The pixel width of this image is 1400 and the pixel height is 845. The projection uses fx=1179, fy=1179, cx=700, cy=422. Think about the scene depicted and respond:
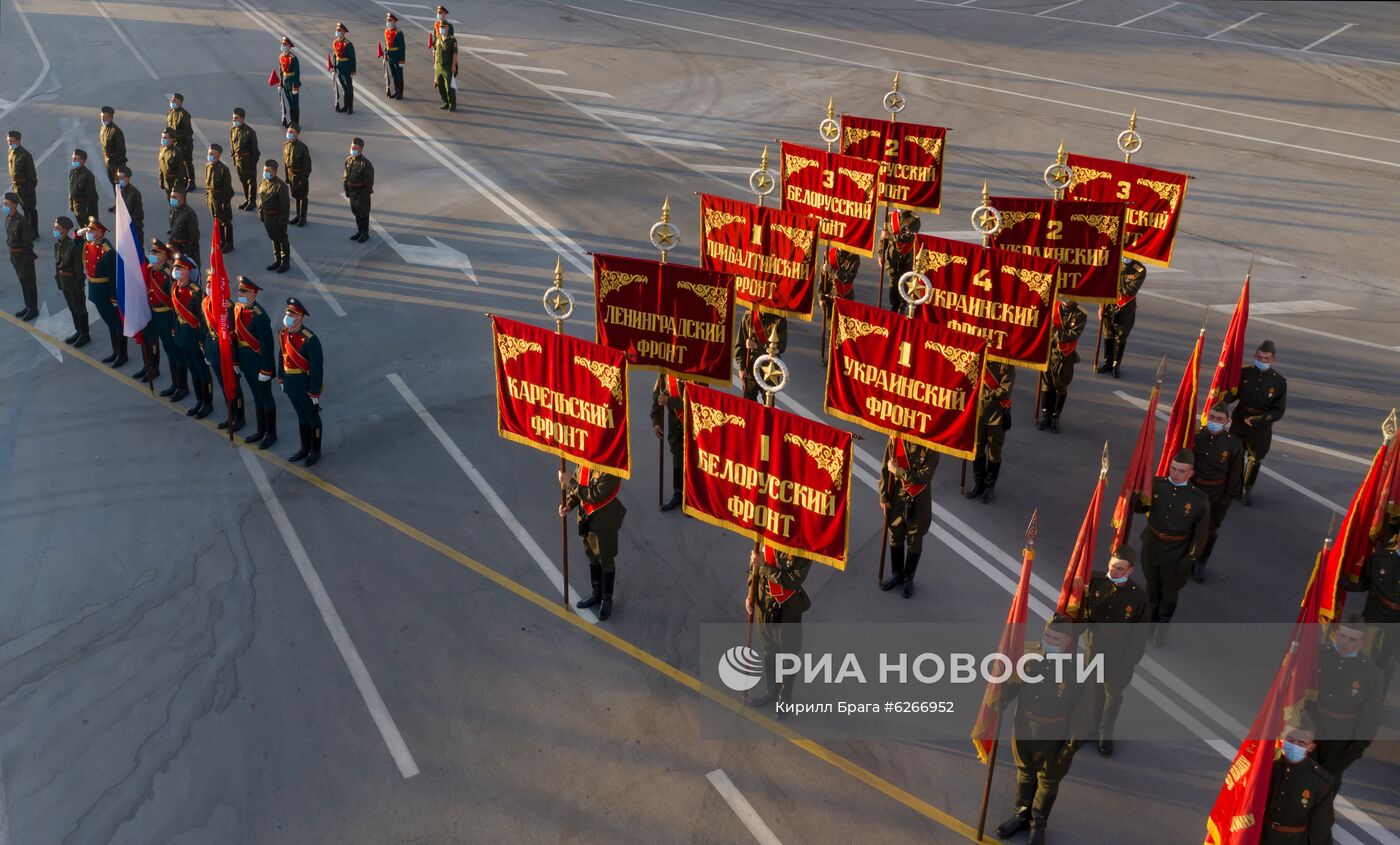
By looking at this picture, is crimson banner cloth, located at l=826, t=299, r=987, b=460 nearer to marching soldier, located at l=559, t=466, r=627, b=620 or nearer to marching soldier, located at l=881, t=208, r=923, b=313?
marching soldier, located at l=559, t=466, r=627, b=620

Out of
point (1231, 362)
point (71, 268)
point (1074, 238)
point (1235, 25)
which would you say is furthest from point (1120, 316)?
point (1235, 25)

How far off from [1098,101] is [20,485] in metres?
24.6

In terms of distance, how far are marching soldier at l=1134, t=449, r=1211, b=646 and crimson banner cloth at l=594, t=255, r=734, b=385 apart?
14.5ft

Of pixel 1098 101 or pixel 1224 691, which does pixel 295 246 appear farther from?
pixel 1098 101

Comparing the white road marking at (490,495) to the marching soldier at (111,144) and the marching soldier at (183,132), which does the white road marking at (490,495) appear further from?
the marching soldier at (111,144)

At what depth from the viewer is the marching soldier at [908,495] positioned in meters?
11.1

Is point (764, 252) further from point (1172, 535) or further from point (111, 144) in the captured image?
point (111, 144)

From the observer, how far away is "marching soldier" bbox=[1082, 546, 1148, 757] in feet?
30.1

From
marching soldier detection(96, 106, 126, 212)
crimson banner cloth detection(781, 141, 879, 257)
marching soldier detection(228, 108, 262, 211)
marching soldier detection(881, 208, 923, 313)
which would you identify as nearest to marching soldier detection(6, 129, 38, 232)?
marching soldier detection(96, 106, 126, 212)

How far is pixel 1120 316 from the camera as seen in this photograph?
15.5 meters

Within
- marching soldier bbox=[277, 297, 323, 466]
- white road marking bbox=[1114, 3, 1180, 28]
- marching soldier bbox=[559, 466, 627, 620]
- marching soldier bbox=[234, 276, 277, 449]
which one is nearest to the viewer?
marching soldier bbox=[559, 466, 627, 620]

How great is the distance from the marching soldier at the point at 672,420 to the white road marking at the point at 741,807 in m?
3.63

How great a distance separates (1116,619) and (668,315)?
5.44 metres

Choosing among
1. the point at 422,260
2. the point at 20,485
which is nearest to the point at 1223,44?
the point at 422,260
